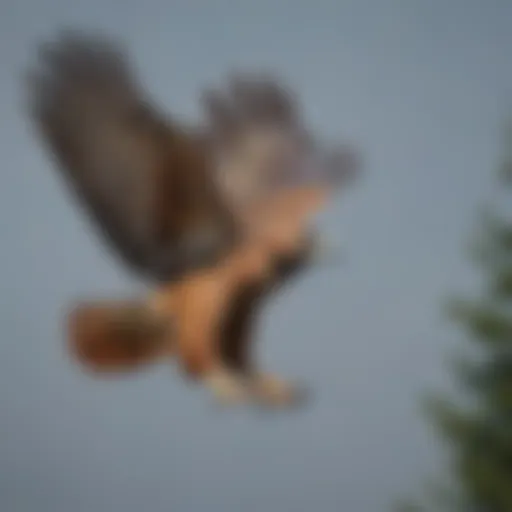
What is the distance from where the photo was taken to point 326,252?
174cm

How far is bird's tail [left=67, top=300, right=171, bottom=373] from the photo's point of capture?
1.73 metres

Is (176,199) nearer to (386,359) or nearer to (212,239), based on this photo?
(212,239)

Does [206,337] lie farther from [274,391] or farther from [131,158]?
[131,158]

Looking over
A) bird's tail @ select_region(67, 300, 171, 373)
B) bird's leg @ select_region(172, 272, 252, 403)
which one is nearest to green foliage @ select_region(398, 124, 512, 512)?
bird's leg @ select_region(172, 272, 252, 403)

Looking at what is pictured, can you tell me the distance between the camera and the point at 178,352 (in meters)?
1.74

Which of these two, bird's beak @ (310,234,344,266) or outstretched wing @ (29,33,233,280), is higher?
outstretched wing @ (29,33,233,280)

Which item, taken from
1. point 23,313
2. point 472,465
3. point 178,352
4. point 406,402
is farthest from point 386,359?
point 23,313

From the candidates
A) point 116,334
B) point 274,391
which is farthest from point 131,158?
point 274,391

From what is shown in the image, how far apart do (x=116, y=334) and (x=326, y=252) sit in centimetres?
34

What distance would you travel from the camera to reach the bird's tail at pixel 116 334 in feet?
5.68

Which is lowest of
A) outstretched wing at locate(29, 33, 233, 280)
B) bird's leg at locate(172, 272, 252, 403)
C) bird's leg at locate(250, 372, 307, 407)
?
bird's leg at locate(250, 372, 307, 407)

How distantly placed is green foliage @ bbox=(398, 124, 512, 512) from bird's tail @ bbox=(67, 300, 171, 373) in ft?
1.37

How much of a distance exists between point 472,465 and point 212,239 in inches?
19.8

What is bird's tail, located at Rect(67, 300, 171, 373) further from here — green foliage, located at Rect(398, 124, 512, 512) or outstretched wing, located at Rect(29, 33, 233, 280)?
green foliage, located at Rect(398, 124, 512, 512)
